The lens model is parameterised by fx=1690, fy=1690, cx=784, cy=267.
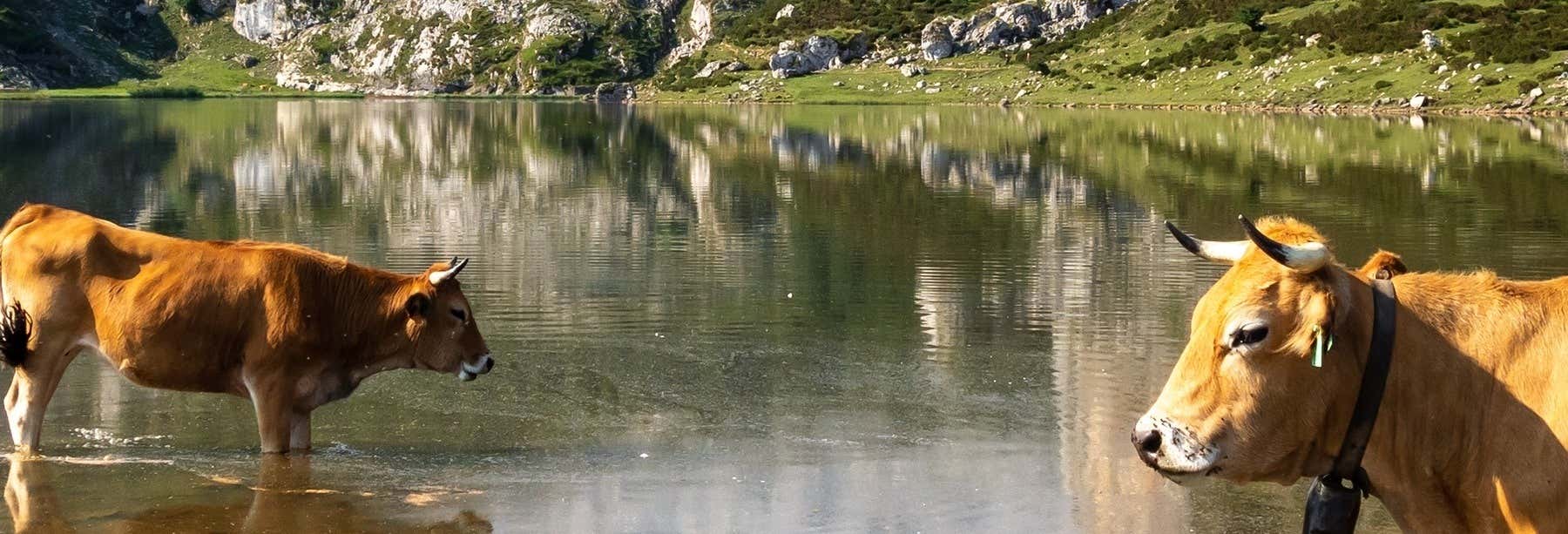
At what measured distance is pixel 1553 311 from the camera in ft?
20.7

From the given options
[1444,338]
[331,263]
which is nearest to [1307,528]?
[1444,338]

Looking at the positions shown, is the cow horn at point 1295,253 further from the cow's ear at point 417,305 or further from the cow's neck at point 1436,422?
the cow's ear at point 417,305

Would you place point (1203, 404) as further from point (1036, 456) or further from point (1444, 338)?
point (1036, 456)

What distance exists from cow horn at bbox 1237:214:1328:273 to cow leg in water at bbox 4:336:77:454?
1031 centimetres

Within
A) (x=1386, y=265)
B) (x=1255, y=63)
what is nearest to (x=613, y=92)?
(x=1255, y=63)

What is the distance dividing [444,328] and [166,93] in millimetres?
191577

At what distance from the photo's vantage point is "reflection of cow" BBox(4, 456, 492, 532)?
35.8ft

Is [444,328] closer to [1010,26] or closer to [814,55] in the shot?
[814,55]

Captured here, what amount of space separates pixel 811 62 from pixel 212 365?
175655mm

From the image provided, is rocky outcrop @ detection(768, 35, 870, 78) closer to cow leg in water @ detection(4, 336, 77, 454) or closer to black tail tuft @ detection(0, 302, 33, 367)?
cow leg in water @ detection(4, 336, 77, 454)

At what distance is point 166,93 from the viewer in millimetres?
191750

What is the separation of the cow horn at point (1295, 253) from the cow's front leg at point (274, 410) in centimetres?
900

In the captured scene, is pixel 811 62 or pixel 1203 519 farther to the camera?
pixel 811 62

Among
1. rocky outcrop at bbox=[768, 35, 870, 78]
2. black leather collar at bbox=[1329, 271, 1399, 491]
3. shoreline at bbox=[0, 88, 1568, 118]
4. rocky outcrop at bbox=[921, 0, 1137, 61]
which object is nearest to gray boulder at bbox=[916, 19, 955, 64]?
rocky outcrop at bbox=[921, 0, 1137, 61]
